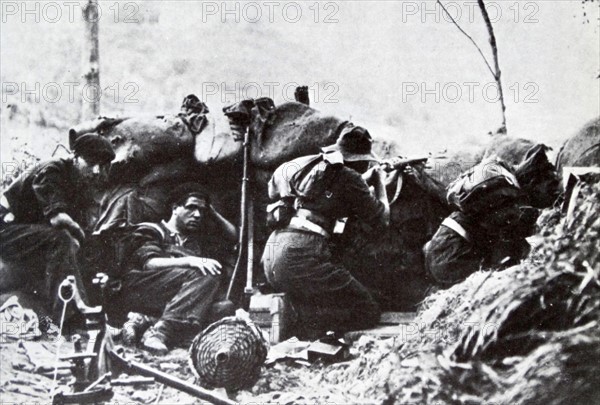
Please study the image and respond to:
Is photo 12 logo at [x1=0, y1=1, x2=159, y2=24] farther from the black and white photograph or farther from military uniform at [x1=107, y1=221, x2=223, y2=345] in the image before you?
military uniform at [x1=107, y1=221, x2=223, y2=345]

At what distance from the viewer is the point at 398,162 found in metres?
6.84

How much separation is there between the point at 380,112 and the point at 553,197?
5.20 feet

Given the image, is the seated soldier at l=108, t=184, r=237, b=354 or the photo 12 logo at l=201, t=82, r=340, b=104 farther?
the photo 12 logo at l=201, t=82, r=340, b=104

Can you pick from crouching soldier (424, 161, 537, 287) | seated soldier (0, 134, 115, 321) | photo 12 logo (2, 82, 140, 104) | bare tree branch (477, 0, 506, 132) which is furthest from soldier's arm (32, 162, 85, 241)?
bare tree branch (477, 0, 506, 132)

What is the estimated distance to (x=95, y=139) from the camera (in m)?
6.78

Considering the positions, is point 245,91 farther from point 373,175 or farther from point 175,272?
point 175,272

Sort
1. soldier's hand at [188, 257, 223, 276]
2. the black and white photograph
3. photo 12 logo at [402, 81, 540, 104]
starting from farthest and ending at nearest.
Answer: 1. photo 12 logo at [402, 81, 540, 104]
2. soldier's hand at [188, 257, 223, 276]
3. the black and white photograph

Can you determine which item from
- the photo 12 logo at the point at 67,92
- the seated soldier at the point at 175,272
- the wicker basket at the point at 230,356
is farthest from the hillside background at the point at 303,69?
the wicker basket at the point at 230,356

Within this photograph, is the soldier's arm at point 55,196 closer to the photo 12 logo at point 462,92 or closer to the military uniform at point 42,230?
the military uniform at point 42,230

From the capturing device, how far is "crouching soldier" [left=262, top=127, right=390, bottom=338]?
256 inches

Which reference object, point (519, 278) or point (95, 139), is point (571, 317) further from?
point (95, 139)

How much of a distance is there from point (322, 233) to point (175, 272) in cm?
121

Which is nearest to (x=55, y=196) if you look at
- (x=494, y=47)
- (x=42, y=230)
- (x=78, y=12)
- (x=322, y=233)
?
(x=42, y=230)

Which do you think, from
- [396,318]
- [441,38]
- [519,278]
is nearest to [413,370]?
[396,318]
